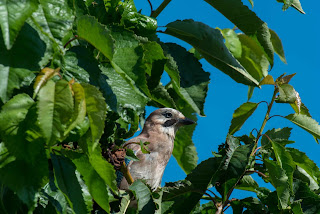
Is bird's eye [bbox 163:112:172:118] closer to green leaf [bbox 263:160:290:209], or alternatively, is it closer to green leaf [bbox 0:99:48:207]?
green leaf [bbox 263:160:290:209]

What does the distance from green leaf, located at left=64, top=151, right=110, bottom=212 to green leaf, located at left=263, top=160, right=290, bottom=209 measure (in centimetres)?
129

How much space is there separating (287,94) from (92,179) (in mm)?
1643

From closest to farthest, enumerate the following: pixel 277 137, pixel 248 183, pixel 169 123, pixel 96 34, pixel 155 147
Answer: pixel 96 34 < pixel 277 137 < pixel 248 183 < pixel 155 147 < pixel 169 123

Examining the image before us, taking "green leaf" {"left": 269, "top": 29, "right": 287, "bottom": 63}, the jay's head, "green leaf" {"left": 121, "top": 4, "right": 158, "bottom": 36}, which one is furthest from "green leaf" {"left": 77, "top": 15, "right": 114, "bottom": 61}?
the jay's head

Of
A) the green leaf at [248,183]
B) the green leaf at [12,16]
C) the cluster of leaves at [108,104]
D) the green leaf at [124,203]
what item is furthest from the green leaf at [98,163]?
the green leaf at [248,183]

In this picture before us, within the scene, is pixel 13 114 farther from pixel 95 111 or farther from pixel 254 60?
pixel 254 60

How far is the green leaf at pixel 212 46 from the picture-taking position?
9.53 feet

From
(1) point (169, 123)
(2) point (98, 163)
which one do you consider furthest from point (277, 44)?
(1) point (169, 123)

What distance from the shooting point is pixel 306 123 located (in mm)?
3529

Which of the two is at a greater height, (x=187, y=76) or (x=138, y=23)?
(x=138, y=23)

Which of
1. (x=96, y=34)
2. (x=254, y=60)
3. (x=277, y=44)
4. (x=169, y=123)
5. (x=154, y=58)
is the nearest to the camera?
(x=96, y=34)

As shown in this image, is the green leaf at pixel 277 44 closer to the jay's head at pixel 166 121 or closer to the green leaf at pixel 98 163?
the jay's head at pixel 166 121

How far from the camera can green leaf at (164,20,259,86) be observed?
2906mm

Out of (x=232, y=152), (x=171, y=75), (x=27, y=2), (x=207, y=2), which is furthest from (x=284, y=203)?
(x=27, y=2)
